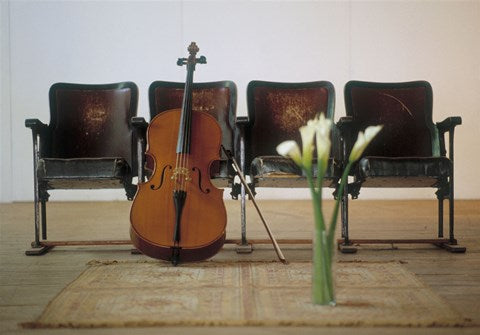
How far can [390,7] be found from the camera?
6062 millimetres

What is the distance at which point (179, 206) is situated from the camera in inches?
87.0

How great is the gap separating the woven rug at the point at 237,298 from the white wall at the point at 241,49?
154 inches

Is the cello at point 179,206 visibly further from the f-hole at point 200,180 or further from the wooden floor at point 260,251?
the wooden floor at point 260,251

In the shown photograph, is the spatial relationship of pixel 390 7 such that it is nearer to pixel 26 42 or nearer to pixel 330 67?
pixel 330 67

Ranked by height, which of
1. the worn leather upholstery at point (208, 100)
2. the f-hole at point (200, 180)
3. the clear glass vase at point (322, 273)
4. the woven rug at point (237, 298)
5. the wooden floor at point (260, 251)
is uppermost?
the worn leather upholstery at point (208, 100)

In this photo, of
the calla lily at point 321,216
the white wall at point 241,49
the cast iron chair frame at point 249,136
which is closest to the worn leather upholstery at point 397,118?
the cast iron chair frame at point 249,136

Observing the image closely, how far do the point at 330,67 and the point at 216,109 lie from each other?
313 centimetres

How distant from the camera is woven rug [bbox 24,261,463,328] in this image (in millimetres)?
1564

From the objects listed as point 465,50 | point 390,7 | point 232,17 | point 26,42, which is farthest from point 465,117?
point 26,42

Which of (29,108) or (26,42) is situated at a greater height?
(26,42)

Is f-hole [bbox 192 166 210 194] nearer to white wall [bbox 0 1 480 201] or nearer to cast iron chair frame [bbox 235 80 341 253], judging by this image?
cast iron chair frame [bbox 235 80 341 253]

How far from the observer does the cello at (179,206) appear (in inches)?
87.7

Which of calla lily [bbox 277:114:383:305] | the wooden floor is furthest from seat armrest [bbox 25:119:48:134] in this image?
calla lily [bbox 277:114:383:305]

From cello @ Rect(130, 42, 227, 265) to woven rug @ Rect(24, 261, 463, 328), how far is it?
0.11 m
